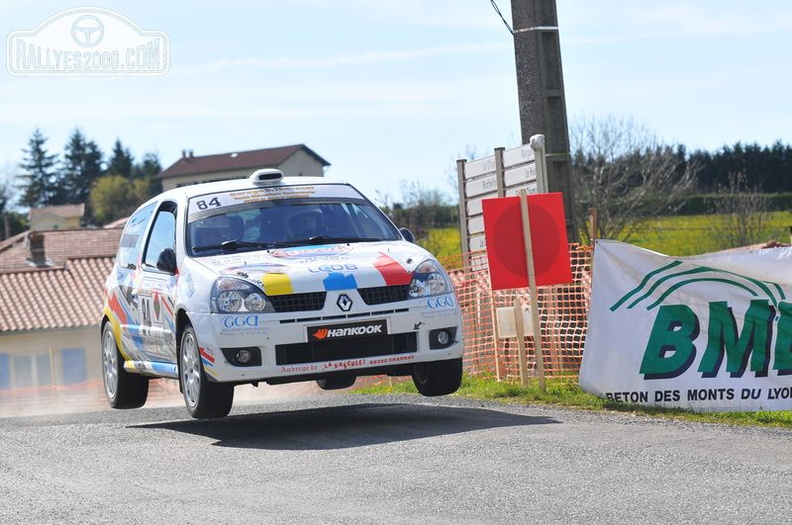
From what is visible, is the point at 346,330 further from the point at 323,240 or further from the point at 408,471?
the point at 408,471

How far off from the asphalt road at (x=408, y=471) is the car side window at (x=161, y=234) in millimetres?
1524

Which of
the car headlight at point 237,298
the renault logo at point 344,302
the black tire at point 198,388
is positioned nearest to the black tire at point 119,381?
the black tire at point 198,388

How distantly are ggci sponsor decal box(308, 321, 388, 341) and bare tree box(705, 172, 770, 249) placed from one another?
55160mm

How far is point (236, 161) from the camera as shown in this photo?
13750 cm

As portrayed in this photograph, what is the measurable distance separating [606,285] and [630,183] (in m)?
61.0

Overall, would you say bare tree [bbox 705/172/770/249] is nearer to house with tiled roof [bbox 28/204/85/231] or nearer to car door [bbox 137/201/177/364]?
car door [bbox 137/201/177/364]

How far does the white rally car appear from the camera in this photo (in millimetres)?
9727

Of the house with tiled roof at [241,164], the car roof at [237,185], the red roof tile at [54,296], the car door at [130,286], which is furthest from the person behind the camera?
the house with tiled roof at [241,164]

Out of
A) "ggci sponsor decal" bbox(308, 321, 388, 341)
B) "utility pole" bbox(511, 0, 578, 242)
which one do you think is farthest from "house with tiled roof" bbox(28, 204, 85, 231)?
"ggci sponsor decal" bbox(308, 321, 388, 341)

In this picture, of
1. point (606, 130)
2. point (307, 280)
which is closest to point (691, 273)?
point (307, 280)

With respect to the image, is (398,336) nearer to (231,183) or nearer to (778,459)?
(231,183)

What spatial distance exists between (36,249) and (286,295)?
232 ft

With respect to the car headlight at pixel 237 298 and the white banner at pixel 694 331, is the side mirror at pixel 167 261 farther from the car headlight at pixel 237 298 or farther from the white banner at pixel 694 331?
the white banner at pixel 694 331

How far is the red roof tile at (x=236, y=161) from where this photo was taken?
130750 mm
